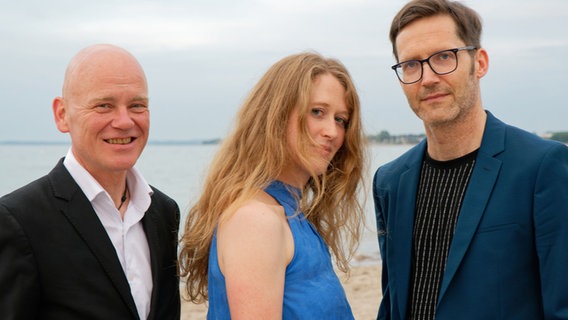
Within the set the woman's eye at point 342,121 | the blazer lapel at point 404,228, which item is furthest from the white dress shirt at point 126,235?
the blazer lapel at point 404,228

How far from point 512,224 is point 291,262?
3.73ft

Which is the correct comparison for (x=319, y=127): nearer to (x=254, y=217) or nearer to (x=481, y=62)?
(x=254, y=217)

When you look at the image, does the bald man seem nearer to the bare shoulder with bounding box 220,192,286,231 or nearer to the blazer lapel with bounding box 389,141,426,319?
the bare shoulder with bounding box 220,192,286,231

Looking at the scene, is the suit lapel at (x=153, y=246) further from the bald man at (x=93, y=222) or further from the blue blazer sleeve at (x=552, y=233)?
the blue blazer sleeve at (x=552, y=233)

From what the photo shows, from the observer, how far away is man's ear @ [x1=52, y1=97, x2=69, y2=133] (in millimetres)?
2707

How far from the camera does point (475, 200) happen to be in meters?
2.99

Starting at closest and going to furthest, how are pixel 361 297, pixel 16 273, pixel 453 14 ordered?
pixel 16 273
pixel 453 14
pixel 361 297

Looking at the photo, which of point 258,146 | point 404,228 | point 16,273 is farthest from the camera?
point 404,228

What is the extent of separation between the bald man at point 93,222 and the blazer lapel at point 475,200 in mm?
1407

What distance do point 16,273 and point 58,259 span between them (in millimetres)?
174

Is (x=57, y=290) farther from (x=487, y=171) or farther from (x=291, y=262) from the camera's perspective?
(x=487, y=171)

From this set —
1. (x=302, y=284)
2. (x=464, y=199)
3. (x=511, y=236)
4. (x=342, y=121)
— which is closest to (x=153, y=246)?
(x=302, y=284)

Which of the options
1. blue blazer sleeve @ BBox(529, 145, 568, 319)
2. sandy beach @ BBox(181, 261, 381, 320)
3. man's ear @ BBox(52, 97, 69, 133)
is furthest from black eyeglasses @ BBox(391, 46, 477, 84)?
sandy beach @ BBox(181, 261, 381, 320)

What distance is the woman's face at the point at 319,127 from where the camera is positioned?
2.68 meters
